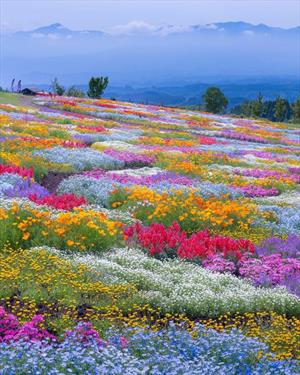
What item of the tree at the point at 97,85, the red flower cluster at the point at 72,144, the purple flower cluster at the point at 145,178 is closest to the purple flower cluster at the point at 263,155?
the red flower cluster at the point at 72,144

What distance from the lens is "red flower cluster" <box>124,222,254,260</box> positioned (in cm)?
1258

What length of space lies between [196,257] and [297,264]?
215 centimetres

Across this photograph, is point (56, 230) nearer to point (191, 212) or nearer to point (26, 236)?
point (26, 236)

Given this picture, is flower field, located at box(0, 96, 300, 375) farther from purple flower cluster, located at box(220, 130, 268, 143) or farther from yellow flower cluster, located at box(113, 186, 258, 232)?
purple flower cluster, located at box(220, 130, 268, 143)

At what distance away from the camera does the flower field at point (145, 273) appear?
727 cm

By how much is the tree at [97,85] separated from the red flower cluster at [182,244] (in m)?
83.7

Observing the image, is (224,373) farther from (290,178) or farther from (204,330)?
(290,178)

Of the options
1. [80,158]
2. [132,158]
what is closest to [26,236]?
[80,158]

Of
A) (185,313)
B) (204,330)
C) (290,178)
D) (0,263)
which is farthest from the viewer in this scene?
(290,178)

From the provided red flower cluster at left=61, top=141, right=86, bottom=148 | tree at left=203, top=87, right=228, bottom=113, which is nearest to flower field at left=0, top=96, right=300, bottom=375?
red flower cluster at left=61, top=141, right=86, bottom=148

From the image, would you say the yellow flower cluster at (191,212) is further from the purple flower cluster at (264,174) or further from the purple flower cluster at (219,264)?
the purple flower cluster at (264,174)

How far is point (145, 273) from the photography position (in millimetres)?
10805

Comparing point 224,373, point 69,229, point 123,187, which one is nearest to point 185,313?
point 224,373

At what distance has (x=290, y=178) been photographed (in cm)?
2427
